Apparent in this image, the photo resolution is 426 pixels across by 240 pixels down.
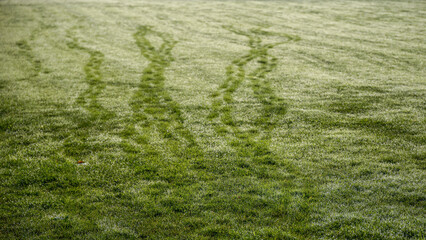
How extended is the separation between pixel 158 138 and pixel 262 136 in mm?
2099

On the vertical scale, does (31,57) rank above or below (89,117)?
above

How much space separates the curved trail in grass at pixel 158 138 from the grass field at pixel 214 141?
0.12ft

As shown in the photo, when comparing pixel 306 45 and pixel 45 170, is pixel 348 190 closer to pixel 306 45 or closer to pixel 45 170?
pixel 45 170

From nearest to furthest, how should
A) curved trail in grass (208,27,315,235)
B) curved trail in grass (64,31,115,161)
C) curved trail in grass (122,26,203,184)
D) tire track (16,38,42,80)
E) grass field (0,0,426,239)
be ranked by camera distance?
grass field (0,0,426,239), curved trail in grass (208,27,315,235), curved trail in grass (122,26,203,184), curved trail in grass (64,31,115,161), tire track (16,38,42,80)

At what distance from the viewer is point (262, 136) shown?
6.36 meters

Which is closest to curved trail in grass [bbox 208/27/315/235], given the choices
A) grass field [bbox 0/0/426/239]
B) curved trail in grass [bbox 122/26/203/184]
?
grass field [bbox 0/0/426/239]

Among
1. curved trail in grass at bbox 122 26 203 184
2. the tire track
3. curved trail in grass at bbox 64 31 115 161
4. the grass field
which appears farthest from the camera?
the tire track

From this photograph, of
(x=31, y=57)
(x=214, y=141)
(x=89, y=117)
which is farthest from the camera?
(x=31, y=57)

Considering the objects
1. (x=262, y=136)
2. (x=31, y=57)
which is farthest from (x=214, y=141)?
(x=31, y=57)

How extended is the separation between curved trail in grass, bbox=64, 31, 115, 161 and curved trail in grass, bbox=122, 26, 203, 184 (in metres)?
0.67

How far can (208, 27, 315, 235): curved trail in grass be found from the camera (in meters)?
4.29

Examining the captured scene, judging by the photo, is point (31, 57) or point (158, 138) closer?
point (158, 138)

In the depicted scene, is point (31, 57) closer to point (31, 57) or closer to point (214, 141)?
point (31, 57)

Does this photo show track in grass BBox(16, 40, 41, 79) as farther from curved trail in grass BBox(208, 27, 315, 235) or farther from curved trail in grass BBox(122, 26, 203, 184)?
curved trail in grass BBox(208, 27, 315, 235)
